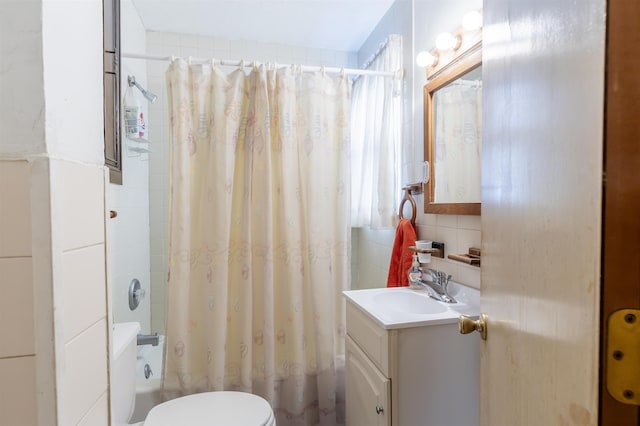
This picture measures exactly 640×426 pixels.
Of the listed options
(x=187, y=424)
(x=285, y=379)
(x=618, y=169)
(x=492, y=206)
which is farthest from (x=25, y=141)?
(x=285, y=379)

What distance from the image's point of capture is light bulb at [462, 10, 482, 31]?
126 centimetres

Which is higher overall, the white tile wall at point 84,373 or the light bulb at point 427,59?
the light bulb at point 427,59

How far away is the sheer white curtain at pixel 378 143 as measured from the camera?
6.36ft

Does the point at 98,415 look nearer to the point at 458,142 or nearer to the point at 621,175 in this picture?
the point at 621,175

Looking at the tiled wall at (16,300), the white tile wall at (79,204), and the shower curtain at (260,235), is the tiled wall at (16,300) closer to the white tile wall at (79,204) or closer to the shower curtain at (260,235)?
the white tile wall at (79,204)

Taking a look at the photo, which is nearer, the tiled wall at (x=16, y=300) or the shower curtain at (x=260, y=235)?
the tiled wall at (x=16, y=300)

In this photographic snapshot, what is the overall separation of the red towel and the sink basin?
17 cm

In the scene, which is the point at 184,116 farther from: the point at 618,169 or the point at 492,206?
the point at 618,169

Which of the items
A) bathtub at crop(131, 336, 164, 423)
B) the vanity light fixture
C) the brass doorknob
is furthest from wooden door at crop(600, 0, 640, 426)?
bathtub at crop(131, 336, 164, 423)

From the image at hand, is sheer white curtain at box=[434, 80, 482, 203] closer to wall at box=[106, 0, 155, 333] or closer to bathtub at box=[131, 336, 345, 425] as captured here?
bathtub at box=[131, 336, 345, 425]

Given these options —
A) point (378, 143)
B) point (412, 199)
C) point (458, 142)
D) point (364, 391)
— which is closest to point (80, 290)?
point (364, 391)

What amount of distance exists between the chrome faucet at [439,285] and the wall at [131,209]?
4.94ft

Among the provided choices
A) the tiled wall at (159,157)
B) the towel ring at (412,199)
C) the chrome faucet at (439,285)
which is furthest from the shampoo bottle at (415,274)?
the tiled wall at (159,157)

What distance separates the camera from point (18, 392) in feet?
1.33
